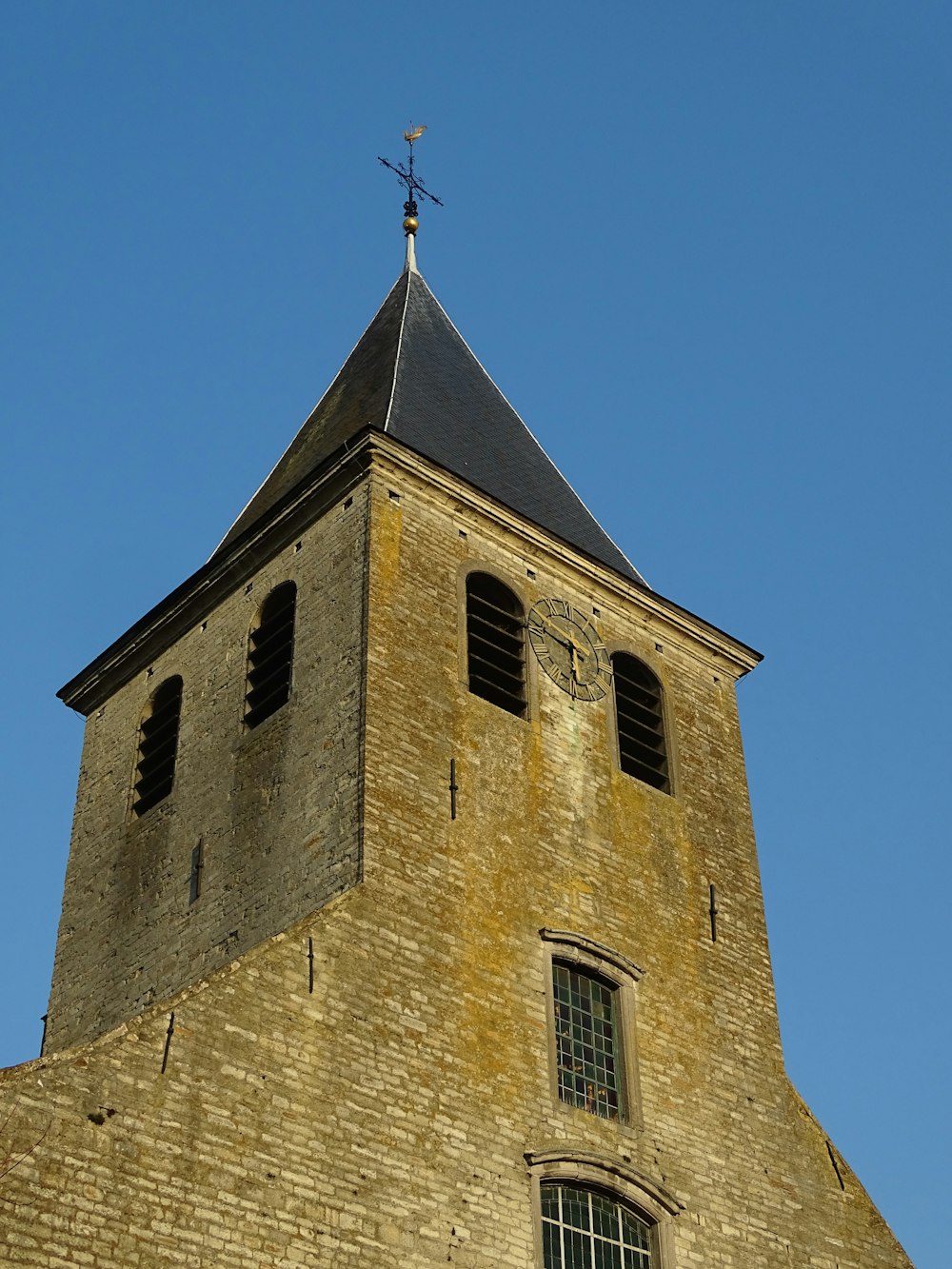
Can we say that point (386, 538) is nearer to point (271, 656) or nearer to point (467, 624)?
point (467, 624)

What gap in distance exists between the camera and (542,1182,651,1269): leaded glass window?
14.6 metres

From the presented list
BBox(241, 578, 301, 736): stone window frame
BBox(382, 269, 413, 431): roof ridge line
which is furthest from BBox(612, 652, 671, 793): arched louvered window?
BBox(382, 269, 413, 431): roof ridge line

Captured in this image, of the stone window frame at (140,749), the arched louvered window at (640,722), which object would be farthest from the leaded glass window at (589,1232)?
the stone window frame at (140,749)

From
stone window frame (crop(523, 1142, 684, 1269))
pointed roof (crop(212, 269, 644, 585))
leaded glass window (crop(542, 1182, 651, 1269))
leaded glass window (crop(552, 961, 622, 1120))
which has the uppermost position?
pointed roof (crop(212, 269, 644, 585))

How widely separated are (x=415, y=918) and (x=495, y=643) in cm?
369

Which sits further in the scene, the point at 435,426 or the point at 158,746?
the point at 435,426

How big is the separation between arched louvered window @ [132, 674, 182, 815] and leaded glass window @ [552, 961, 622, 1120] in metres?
4.71

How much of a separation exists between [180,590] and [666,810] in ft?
18.1

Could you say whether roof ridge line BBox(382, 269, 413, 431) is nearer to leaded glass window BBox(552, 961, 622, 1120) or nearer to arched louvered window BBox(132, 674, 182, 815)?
arched louvered window BBox(132, 674, 182, 815)

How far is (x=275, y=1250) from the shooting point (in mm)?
12734

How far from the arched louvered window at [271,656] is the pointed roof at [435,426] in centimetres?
103

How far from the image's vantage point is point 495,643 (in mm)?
18234

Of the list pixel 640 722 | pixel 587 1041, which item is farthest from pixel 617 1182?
pixel 640 722

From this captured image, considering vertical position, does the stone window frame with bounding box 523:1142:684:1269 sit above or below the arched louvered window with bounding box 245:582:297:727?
below
